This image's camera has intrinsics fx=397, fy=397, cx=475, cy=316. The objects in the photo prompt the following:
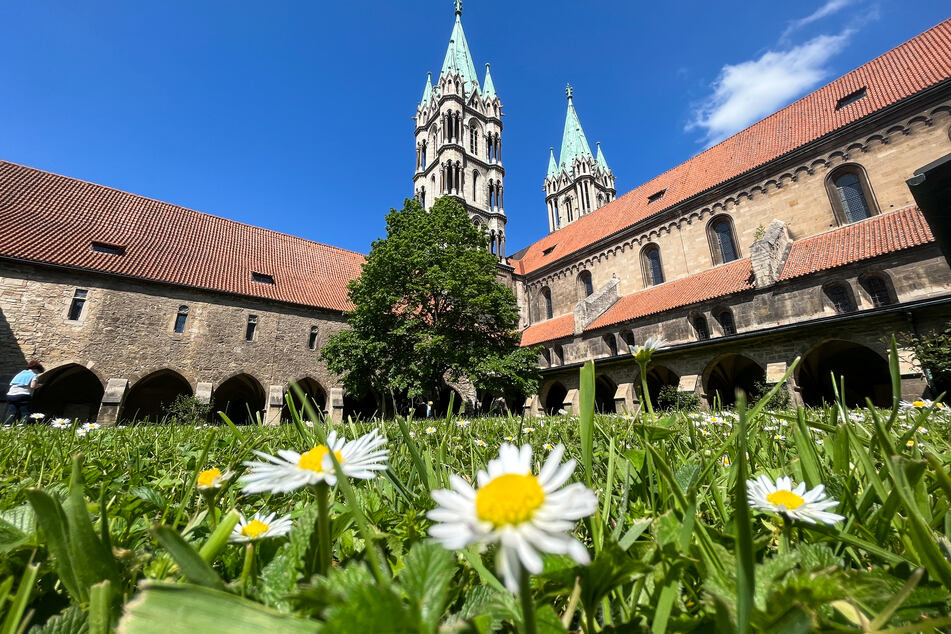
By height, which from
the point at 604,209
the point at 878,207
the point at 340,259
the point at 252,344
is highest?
the point at 604,209

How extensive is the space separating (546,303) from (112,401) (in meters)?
21.6

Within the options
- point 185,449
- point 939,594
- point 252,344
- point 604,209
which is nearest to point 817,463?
point 939,594

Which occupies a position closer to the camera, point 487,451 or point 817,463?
point 817,463

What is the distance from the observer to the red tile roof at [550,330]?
21345 mm

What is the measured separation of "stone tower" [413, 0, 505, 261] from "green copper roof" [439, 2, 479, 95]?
3.5 inches

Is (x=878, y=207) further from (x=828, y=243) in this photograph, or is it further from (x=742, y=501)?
(x=742, y=501)

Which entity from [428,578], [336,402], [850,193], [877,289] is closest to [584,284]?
[850,193]

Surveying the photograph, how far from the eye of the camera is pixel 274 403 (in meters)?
17.2

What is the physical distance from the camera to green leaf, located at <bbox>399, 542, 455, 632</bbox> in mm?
468

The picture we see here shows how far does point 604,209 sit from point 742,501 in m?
28.3

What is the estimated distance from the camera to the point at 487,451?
2.24m

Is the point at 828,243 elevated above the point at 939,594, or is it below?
above

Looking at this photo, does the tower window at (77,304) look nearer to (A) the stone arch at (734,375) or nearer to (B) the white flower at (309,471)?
(B) the white flower at (309,471)

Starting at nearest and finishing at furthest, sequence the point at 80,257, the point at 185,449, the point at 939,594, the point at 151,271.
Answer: the point at 939,594
the point at 185,449
the point at 80,257
the point at 151,271
